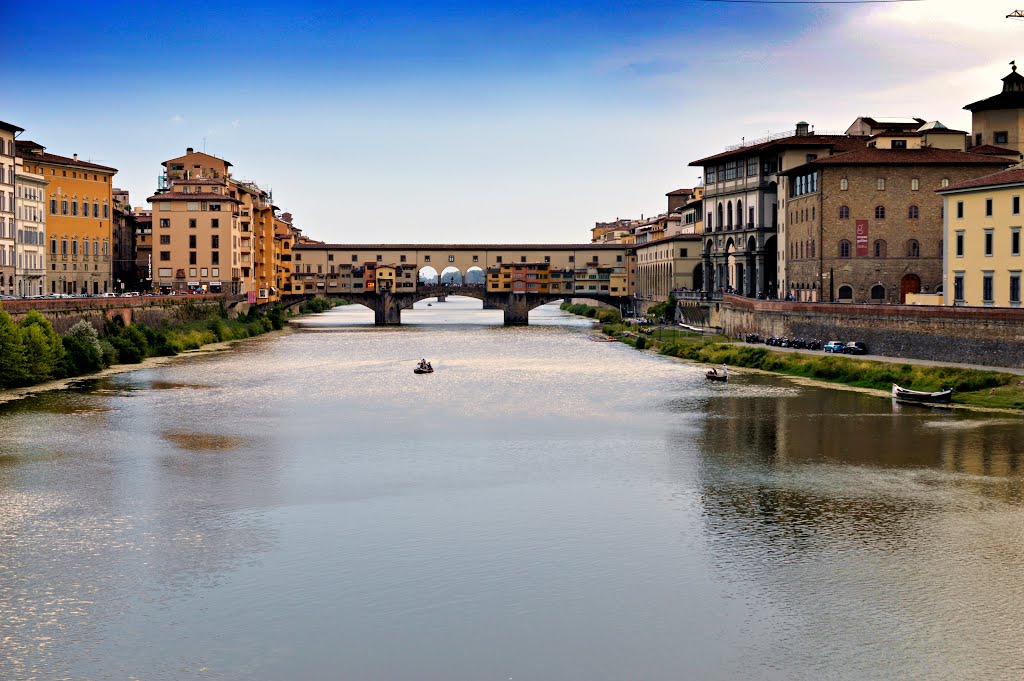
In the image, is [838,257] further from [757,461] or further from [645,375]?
[757,461]

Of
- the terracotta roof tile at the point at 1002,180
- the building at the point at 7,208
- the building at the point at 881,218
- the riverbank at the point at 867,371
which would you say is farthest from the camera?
the building at the point at 7,208

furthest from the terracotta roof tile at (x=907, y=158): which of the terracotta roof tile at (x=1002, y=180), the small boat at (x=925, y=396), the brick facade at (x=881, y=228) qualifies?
the small boat at (x=925, y=396)

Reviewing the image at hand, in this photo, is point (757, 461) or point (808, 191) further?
point (808, 191)

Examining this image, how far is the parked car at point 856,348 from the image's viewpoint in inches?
2344

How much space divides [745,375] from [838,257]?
20.0m

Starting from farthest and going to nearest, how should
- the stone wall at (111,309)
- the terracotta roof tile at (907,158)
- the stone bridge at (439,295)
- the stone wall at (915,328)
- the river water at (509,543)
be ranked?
the stone bridge at (439,295)
the terracotta roof tile at (907,158)
the stone wall at (111,309)
the stone wall at (915,328)
the river water at (509,543)

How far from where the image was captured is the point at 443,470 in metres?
33.7

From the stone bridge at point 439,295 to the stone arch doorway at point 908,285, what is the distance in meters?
55.6

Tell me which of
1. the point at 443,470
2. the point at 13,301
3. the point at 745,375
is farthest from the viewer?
the point at 745,375

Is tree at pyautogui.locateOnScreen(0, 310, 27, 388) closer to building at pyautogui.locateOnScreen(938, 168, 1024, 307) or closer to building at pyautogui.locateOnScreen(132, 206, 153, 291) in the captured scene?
building at pyautogui.locateOnScreen(938, 168, 1024, 307)

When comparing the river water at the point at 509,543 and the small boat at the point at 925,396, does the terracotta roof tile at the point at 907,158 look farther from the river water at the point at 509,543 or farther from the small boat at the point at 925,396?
the river water at the point at 509,543

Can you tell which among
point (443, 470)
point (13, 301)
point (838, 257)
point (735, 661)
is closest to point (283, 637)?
point (735, 661)

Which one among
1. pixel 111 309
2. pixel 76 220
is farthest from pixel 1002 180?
pixel 76 220

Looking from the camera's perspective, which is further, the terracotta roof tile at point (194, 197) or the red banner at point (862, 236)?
the terracotta roof tile at point (194, 197)
